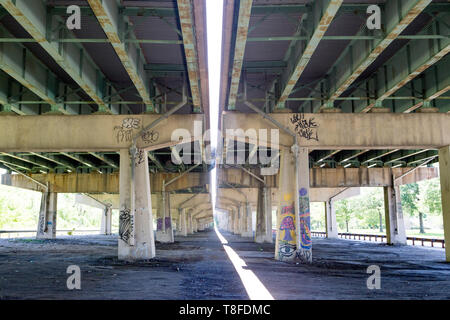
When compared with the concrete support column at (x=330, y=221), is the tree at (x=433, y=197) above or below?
above

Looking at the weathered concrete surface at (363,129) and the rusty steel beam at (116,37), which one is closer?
the rusty steel beam at (116,37)

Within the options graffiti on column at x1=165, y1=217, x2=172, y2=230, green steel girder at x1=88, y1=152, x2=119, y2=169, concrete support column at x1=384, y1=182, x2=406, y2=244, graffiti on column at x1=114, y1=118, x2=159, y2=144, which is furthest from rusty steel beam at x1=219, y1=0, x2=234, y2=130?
concrete support column at x1=384, y1=182, x2=406, y2=244

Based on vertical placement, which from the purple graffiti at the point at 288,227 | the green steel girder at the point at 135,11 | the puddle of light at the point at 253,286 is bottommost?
the puddle of light at the point at 253,286

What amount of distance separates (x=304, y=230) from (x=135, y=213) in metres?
6.86

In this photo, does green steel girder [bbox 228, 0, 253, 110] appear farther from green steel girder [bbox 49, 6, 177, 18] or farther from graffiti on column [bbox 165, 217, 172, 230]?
graffiti on column [bbox 165, 217, 172, 230]

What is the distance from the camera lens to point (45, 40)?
1043 centimetres

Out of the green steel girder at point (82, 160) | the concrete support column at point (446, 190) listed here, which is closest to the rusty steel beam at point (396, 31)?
the concrete support column at point (446, 190)

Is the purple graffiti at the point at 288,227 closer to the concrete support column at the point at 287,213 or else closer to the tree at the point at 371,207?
the concrete support column at the point at 287,213

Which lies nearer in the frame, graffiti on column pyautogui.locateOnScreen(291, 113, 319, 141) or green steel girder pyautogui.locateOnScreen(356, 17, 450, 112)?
green steel girder pyautogui.locateOnScreen(356, 17, 450, 112)

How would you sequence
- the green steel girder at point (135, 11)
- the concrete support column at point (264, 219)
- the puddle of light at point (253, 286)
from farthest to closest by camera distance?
the concrete support column at point (264, 219) < the green steel girder at point (135, 11) < the puddle of light at point (253, 286)

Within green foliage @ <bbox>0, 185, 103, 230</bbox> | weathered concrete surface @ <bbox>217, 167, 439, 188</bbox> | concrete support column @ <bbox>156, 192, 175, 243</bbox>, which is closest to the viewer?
weathered concrete surface @ <bbox>217, 167, 439, 188</bbox>

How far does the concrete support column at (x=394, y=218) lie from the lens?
3206 centimetres

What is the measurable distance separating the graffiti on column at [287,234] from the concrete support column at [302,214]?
0.76 feet

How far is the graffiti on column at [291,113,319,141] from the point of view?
17.0m
